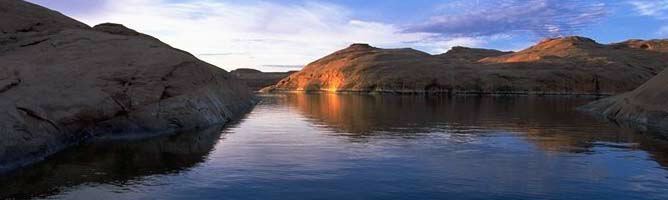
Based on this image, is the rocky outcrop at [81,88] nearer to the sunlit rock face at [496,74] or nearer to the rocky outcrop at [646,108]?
the rocky outcrop at [646,108]

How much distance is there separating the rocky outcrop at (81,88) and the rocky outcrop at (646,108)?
28135mm

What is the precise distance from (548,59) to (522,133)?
145820mm

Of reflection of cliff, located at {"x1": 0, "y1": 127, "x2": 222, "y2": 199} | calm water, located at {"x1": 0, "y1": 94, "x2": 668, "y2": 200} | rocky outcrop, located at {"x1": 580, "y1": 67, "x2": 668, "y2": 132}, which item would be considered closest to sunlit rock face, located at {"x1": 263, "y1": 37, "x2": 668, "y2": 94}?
rocky outcrop, located at {"x1": 580, "y1": 67, "x2": 668, "y2": 132}

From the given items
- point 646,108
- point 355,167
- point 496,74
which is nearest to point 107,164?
point 355,167

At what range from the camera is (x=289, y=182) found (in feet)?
68.3

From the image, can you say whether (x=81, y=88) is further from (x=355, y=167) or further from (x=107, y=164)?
(x=355, y=167)

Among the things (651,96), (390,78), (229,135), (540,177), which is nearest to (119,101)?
(229,135)

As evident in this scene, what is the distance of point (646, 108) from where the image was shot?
46.9 m

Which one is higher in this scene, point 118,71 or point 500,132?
point 118,71

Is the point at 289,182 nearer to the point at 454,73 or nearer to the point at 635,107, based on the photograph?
the point at 635,107

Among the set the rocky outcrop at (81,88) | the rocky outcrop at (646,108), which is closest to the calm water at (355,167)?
the rocky outcrop at (81,88)

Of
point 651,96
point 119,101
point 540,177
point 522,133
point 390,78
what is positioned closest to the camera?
point 540,177

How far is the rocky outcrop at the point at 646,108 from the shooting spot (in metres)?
43.0

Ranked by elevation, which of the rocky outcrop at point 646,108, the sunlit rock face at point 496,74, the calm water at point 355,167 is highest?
the sunlit rock face at point 496,74
